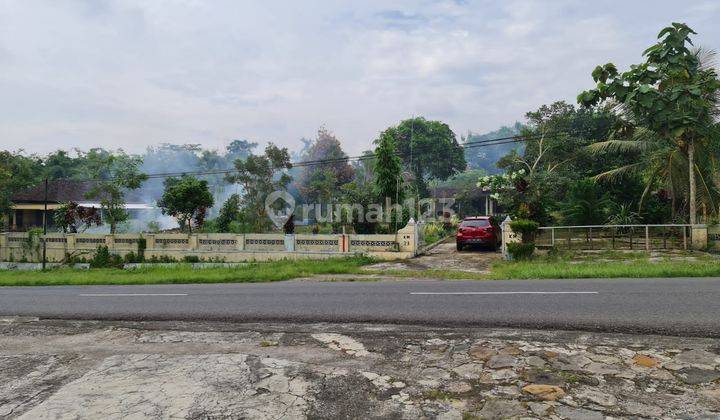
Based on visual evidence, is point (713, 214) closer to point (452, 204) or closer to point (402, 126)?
point (452, 204)

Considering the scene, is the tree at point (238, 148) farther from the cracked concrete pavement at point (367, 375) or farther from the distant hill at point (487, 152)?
the cracked concrete pavement at point (367, 375)

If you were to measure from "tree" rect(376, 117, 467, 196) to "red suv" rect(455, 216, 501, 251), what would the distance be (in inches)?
1191

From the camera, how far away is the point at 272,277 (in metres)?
13.8

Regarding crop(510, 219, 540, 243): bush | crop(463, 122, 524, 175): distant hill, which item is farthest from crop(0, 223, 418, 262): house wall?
crop(463, 122, 524, 175): distant hill

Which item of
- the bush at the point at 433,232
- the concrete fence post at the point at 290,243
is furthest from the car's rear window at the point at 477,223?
the concrete fence post at the point at 290,243

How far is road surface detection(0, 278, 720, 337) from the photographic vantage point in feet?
19.4

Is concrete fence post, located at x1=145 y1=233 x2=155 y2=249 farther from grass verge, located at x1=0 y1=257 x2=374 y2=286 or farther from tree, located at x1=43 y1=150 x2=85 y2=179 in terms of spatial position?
tree, located at x1=43 y1=150 x2=85 y2=179

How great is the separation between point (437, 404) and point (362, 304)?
4.19 meters

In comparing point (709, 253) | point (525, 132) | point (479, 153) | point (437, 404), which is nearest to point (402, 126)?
point (525, 132)

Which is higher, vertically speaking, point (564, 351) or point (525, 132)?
point (525, 132)

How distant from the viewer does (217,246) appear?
2122 centimetres

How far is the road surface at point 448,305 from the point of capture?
5.93 meters

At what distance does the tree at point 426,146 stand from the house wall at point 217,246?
104 feet

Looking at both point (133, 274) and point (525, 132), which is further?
point (525, 132)
